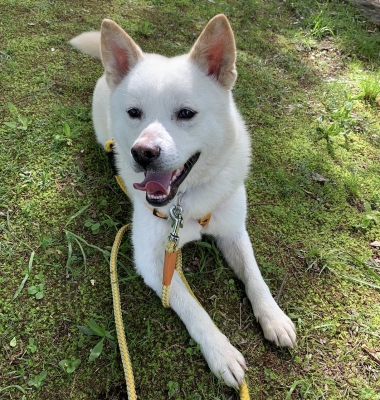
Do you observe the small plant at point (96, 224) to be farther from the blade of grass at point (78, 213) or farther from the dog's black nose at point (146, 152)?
the dog's black nose at point (146, 152)

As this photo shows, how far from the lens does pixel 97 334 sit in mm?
2023

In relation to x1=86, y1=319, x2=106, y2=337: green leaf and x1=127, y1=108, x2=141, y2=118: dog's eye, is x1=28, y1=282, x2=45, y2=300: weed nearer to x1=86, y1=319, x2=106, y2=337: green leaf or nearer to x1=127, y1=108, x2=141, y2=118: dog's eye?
x1=86, y1=319, x2=106, y2=337: green leaf

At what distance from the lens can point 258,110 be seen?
3711 mm

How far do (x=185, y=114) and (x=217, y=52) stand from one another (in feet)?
1.44

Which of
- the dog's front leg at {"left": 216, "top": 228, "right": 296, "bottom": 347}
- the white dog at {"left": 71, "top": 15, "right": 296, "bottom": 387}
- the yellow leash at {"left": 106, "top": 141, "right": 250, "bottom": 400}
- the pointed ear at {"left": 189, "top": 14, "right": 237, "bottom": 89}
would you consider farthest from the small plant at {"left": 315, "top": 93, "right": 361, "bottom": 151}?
the yellow leash at {"left": 106, "top": 141, "right": 250, "bottom": 400}

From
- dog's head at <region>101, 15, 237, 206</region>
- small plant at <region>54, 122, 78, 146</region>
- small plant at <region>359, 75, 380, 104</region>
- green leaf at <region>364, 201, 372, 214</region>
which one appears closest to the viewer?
dog's head at <region>101, 15, 237, 206</region>

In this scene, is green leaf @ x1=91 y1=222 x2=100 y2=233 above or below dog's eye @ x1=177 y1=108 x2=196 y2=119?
below

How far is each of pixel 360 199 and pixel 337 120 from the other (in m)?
1.10

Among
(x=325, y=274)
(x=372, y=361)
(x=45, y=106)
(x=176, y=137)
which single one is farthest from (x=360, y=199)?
(x=45, y=106)

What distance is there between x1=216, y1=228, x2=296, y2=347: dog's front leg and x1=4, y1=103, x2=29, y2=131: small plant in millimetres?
2173

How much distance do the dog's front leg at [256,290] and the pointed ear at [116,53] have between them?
134 cm

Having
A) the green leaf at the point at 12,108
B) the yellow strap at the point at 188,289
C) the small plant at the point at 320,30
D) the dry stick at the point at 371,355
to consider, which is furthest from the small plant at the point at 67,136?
the small plant at the point at 320,30

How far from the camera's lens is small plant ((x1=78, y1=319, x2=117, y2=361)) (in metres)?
1.96

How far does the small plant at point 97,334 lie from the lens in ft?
6.44
